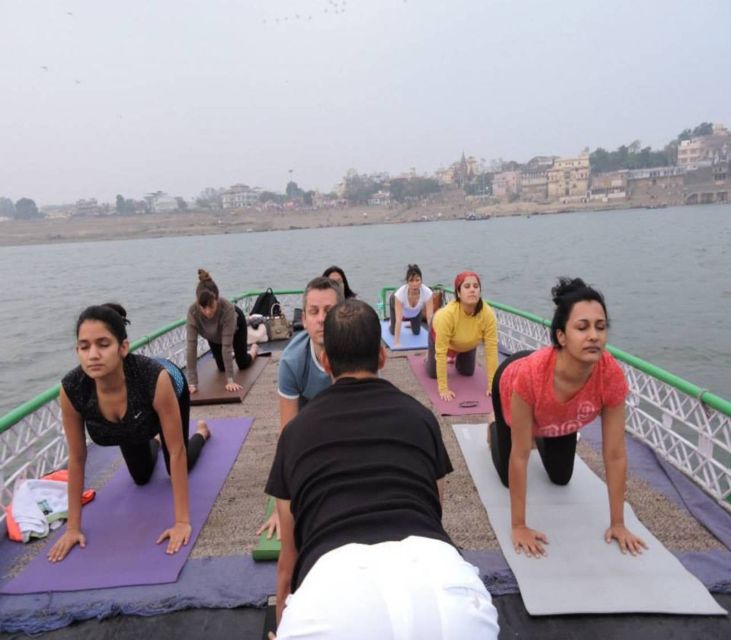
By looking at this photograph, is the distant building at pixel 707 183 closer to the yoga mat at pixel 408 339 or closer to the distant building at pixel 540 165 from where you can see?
the distant building at pixel 540 165

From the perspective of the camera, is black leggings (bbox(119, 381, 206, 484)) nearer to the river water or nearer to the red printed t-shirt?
the red printed t-shirt

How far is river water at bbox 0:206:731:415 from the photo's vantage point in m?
12.9

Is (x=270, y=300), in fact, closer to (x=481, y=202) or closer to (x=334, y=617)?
(x=334, y=617)

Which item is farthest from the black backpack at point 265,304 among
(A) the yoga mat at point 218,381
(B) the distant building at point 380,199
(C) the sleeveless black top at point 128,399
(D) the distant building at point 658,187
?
(D) the distant building at point 658,187

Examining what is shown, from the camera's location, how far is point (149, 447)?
3229 millimetres

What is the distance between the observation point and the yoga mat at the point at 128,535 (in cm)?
240

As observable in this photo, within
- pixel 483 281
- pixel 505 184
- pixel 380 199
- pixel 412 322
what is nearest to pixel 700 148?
pixel 505 184

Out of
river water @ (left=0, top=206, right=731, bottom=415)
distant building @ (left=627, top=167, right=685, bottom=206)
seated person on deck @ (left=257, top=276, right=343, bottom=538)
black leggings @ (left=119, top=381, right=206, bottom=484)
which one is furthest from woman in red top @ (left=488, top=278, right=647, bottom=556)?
distant building @ (left=627, top=167, right=685, bottom=206)

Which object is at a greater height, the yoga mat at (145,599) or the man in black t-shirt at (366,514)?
the man in black t-shirt at (366,514)

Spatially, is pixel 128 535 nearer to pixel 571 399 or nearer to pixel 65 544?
pixel 65 544

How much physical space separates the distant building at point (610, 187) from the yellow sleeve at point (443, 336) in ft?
291

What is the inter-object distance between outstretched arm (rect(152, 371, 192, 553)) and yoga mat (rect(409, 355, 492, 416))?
233cm

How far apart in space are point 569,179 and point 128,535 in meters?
101

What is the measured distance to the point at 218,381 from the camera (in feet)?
17.6
